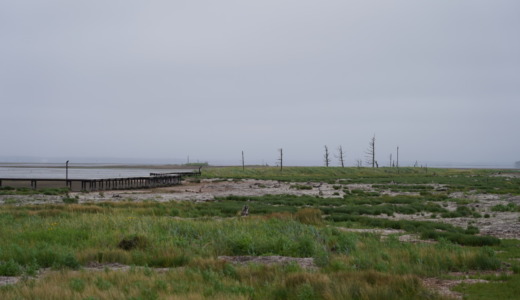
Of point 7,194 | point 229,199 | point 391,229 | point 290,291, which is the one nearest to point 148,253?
point 290,291

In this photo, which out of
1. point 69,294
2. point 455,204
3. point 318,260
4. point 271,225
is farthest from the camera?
point 455,204

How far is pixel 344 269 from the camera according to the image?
10977 millimetres

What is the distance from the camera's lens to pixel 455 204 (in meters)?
29.9

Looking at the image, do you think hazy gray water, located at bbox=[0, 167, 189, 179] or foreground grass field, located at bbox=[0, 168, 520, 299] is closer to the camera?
foreground grass field, located at bbox=[0, 168, 520, 299]

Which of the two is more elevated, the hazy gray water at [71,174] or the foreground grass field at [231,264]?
the hazy gray water at [71,174]

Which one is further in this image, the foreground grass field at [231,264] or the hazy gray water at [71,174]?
the hazy gray water at [71,174]

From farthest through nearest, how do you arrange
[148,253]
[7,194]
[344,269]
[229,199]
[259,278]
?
[7,194], [229,199], [148,253], [344,269], [259,278]

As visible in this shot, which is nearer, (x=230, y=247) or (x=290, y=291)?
(x=290, y=291)

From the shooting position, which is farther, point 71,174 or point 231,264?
point 71,174

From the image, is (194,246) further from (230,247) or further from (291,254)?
(291,254)

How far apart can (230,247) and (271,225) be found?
388cm

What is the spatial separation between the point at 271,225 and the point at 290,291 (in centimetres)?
846

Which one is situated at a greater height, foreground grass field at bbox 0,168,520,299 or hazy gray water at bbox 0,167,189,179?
hazy gray water at bbox 0,167,189,179

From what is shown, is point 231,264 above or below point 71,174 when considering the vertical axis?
below
